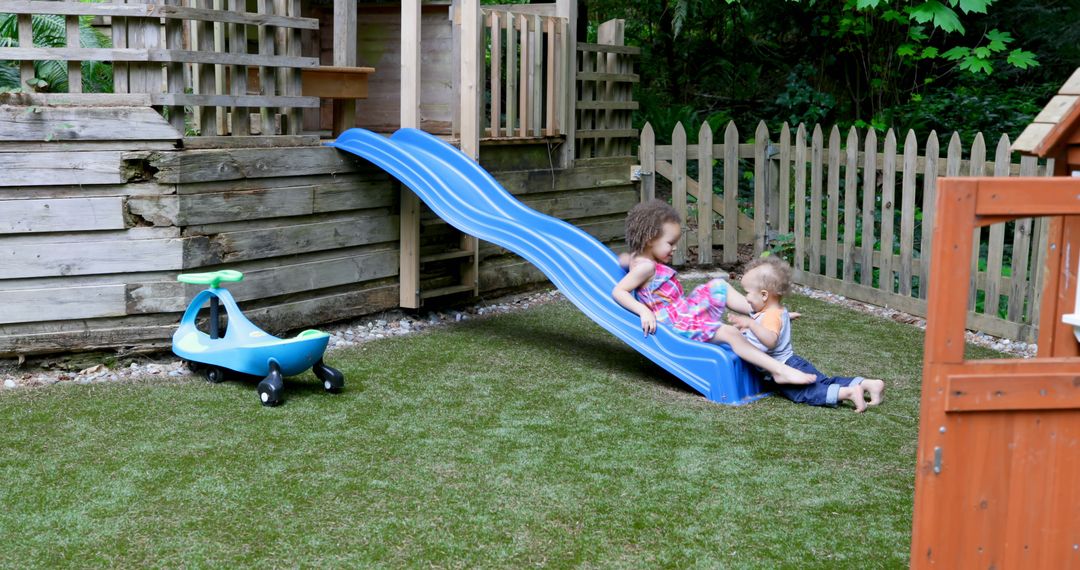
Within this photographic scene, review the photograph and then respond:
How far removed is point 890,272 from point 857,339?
1215 millimetres

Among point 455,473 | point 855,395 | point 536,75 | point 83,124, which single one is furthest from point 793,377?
point 83,124

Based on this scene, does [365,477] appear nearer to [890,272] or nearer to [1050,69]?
[890,272]

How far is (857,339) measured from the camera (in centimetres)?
717

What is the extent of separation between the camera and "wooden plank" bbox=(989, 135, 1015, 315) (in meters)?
6.98

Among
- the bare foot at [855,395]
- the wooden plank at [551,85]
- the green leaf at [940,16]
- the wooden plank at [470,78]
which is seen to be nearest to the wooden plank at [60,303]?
the wooden plank at [470,78]

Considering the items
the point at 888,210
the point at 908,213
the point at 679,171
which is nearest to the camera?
the point at 908,213

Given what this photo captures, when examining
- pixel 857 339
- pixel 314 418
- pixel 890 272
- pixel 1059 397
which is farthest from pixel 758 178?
pixel 1059 397

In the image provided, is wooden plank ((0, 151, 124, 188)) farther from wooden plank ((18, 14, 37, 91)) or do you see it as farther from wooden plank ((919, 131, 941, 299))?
wooden plank ((919, 131, 941, 299))

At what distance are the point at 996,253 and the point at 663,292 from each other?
260 centimetres

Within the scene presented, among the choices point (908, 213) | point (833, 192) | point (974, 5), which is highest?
point (974, 5)

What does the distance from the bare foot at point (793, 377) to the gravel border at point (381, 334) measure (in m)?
1.35

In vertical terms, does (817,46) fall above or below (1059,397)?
above

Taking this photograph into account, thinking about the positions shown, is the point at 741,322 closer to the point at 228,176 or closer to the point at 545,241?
the point at 545,241

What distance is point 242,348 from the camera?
5457mm
